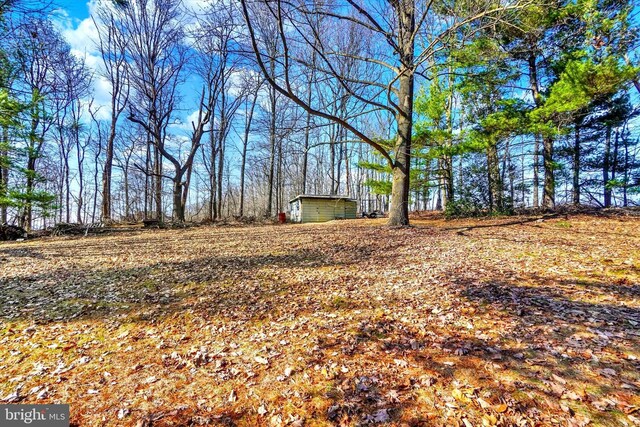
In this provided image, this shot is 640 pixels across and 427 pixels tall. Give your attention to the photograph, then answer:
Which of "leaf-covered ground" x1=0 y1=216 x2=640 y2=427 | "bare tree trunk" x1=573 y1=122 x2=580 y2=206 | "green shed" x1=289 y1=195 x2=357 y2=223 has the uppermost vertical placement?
"bare tree trunk" x1=573 y1=122 x2=580 y2=206

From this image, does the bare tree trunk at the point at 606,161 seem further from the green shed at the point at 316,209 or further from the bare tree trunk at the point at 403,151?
the green shed at the point at 316,209

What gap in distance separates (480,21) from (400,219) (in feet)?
16.8

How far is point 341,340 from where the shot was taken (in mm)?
2574

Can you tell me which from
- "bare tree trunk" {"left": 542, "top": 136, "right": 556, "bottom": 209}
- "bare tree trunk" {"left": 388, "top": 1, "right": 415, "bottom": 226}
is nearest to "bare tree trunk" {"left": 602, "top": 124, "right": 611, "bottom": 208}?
"bare tree trunk" {"left": 542, "top": 136, "right": 556, "bottom": 209}

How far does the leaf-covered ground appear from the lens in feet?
5.73

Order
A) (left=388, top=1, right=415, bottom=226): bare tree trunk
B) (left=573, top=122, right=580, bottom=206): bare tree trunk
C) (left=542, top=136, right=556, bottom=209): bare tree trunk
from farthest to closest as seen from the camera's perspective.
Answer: (left=573, top=122, right=580, bottom=206): bare tree trunk
(left=542, top=136, right=556, bottom=209): bare tree trunk
(left=388, top=1, right=415, bottom=226): bare tree trunk

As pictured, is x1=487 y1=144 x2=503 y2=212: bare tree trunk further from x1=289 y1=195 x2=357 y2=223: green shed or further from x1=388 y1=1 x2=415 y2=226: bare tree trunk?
x1=289 y1=195 x2=357 y2=223: green shed

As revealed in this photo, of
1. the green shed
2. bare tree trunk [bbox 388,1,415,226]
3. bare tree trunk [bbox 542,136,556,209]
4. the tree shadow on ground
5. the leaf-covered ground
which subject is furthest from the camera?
the green shed

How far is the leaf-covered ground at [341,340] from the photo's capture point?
1745 millimetres

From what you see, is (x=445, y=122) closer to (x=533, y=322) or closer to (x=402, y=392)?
(x=533, y=322)

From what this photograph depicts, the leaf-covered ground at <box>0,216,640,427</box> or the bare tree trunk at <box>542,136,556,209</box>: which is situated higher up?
the bare tree trunk at <box>542,136,556,209</box>

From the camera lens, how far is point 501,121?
8992 mm

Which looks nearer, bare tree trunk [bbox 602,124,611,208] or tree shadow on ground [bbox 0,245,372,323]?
tree shadow on ground [bbox 0,245,372,323]

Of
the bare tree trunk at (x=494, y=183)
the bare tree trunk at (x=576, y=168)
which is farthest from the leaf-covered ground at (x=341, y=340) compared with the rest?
the bare tree trunk at (x=576, y=168)
